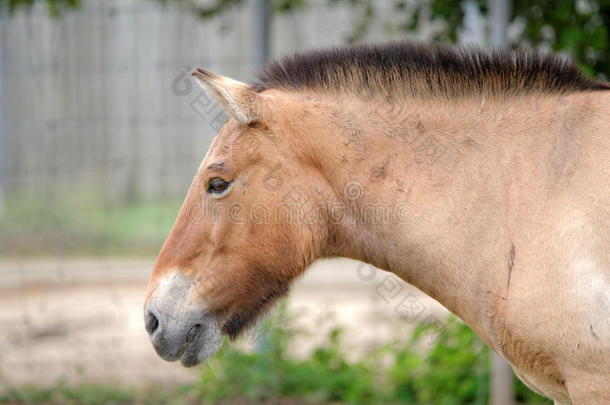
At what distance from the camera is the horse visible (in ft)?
8.49

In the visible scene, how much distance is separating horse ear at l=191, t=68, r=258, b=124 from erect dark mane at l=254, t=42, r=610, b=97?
0.19m

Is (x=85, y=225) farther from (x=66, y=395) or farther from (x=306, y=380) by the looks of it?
(x=306, y=380)

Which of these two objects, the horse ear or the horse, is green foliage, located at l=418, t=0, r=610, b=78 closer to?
the horse

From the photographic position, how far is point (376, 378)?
5.73 meters

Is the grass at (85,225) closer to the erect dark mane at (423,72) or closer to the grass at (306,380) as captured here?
the grass at (306,380)

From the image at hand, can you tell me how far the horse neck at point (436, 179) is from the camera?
261cm

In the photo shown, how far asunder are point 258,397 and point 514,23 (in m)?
3.92

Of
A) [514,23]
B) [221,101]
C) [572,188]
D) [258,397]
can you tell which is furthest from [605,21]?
[258,397]

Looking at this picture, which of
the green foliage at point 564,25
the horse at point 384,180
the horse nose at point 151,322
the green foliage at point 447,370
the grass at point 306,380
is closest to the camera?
the horse at point 384,180

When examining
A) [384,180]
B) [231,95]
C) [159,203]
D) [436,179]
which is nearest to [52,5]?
[159,203]

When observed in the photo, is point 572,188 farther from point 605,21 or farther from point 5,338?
point 5,338

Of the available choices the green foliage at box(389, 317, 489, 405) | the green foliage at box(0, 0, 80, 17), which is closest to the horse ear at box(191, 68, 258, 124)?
the green foliage at box(389, 317, 489, 405)

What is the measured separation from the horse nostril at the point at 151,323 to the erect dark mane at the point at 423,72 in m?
1.12

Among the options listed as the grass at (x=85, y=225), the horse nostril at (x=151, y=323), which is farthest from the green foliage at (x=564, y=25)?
the grass at (x=85, y=225)
